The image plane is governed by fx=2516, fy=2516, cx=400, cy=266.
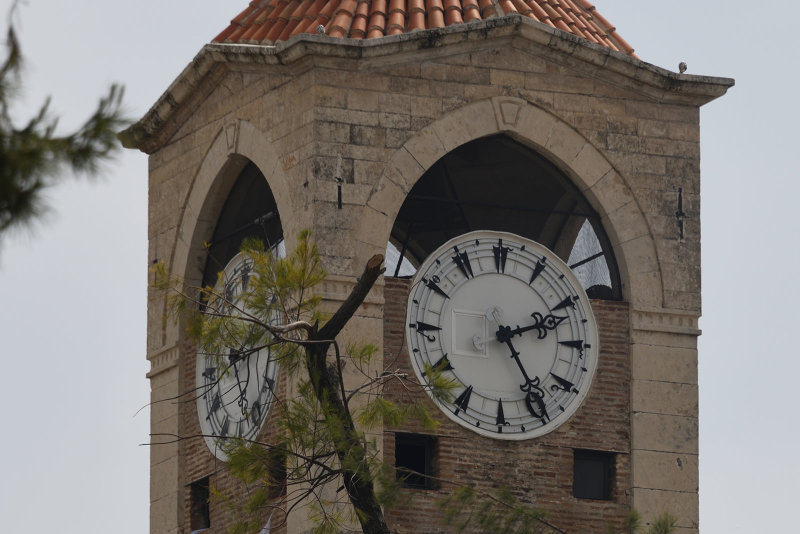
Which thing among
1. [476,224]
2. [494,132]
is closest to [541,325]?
[476,224]

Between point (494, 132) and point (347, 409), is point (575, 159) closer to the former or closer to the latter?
point (494, 132)

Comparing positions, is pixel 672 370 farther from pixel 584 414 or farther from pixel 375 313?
pixel 375 313

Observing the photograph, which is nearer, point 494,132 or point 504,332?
point 504,332

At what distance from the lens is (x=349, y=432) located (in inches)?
773

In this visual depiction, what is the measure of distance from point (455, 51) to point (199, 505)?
559 centimetres

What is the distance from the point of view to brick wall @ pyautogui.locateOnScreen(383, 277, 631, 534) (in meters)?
24.9

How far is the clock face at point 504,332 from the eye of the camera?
25172 mm

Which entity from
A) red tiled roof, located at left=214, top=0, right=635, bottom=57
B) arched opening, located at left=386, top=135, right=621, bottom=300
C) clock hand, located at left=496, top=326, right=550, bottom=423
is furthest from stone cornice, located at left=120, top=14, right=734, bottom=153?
clock hand, located at left=496, top=326, right=550, bottom=423

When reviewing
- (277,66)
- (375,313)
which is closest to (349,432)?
(375,313)

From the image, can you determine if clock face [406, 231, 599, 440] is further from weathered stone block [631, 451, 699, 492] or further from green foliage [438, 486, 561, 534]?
green foliage [438, 486, 561, 534]

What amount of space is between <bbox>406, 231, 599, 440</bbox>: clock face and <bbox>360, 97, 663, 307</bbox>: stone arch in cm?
78

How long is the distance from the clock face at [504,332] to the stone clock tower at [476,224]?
0.07 feet

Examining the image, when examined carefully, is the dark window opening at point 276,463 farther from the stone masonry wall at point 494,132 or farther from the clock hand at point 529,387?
the clock hand at point 529,387

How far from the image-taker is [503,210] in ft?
89.4
